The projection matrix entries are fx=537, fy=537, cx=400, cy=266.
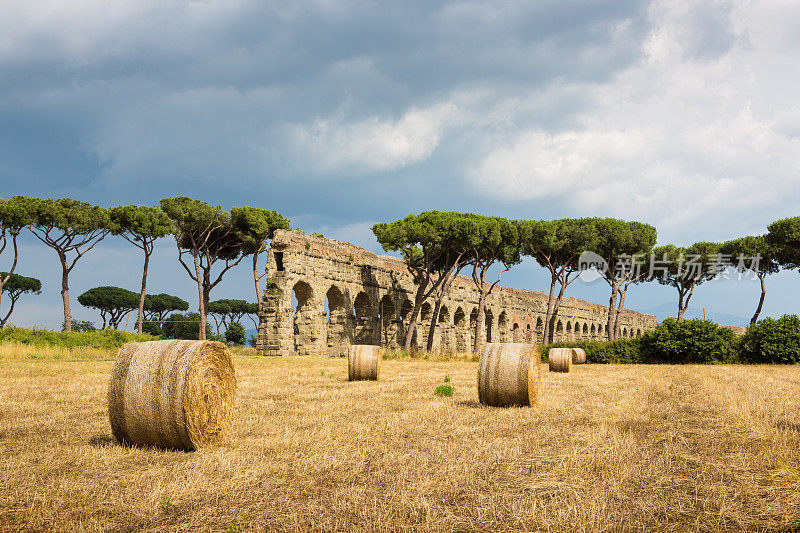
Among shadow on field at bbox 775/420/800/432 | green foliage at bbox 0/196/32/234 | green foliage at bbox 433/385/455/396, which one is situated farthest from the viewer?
green foliage at bbox 0/196/32/234

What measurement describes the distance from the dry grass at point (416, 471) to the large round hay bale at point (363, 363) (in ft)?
16.2

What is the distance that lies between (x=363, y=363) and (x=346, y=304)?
59.3 feet

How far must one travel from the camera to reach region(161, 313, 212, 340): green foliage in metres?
55.8

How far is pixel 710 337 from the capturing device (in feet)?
76.1

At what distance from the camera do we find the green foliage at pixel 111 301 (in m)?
58.4

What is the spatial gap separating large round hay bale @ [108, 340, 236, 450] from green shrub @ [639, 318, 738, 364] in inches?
903

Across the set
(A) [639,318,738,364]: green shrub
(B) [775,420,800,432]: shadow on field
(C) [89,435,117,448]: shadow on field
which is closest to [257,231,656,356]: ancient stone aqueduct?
(A) [639,318,738,364]: green shrub

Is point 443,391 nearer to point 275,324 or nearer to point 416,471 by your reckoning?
point 416,471

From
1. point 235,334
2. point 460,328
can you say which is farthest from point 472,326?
point 235,334

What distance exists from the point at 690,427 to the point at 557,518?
14.0 feet

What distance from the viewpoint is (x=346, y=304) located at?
1239 inches

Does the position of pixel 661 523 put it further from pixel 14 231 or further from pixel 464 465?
pixel 14 231

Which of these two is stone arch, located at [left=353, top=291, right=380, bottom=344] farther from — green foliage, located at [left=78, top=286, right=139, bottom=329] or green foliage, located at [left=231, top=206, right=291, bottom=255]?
green foliage, located at [left=78, top=286, right=139, bottom=329]

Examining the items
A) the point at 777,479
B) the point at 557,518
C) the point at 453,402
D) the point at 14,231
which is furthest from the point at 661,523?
the point at 14,231
